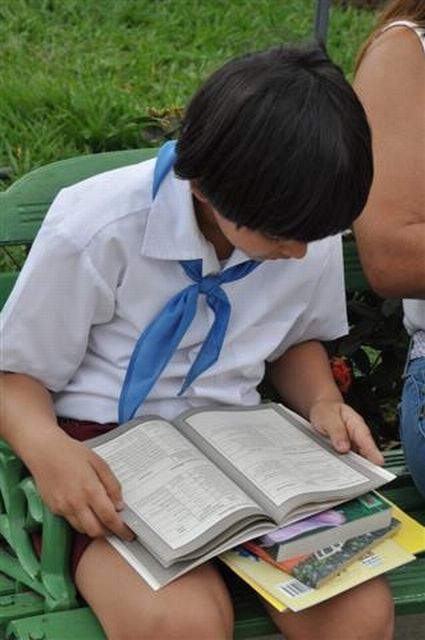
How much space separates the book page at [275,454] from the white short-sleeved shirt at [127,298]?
3.5 inches

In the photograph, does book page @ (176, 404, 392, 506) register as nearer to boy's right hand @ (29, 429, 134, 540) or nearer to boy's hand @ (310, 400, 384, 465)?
boy's hand @ (310, 400, 384, 465)

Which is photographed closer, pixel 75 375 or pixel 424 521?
pixel 75 375

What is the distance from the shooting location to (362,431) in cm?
242

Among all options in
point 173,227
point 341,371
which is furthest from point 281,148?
point 341,371

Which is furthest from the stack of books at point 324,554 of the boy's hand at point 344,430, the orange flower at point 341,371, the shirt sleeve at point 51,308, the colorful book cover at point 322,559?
the orange flower at point 341,371

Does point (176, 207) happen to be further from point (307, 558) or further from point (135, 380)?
point (307, 558)

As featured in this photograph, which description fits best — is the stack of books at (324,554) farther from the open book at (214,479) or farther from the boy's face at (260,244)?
the boy's face at (260,244)

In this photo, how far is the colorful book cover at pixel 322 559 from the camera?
2158mm

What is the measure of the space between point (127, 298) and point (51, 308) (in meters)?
0.14

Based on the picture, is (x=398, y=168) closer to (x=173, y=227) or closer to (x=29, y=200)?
(x=173, y=227)

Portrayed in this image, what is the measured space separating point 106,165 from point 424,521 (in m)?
0.92

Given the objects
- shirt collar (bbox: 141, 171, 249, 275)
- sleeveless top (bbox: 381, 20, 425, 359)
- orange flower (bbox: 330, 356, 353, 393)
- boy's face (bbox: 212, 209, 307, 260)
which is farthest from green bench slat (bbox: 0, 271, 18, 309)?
orange flower (bbox: 330, 356, 353, 393)

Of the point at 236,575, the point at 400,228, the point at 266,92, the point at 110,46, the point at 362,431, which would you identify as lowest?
the point at 110,46

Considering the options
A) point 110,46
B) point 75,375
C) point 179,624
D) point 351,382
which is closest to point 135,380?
point 75,375
